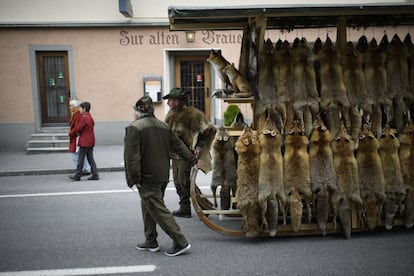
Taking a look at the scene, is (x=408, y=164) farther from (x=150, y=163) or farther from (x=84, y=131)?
(x=84, y=131)

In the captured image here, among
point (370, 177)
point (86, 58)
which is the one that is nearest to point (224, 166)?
point (370, 177)

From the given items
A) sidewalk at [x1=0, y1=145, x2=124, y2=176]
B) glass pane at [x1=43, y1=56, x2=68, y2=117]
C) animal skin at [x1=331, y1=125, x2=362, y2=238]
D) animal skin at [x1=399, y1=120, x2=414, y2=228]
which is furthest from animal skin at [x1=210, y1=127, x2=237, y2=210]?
glass pane at [x1=43, y1=56, x2=68, y2=117]

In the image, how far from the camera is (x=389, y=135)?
520 centimetres

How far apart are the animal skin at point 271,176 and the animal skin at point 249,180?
0.07 meters

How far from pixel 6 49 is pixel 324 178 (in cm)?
1217

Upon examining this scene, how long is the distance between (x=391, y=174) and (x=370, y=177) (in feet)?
0.99

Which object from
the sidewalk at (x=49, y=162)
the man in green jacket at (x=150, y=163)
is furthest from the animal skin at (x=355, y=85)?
the sidewalk at (x=49, y=162)

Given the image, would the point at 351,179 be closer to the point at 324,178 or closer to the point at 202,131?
the point at 324,178

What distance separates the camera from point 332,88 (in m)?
5.25

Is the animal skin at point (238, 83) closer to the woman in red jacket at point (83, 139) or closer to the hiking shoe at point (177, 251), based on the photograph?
the hiking shoe at point (177, 251)

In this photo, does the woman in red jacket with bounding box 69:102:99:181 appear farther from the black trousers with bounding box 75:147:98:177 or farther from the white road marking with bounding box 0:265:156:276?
the white road marking with bounding box 0:265:156:276

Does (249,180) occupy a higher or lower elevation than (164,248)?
higher

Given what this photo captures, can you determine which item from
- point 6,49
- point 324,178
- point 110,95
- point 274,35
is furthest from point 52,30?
Result: point 324,178

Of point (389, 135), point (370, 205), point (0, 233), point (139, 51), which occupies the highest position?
point (139, 51)
